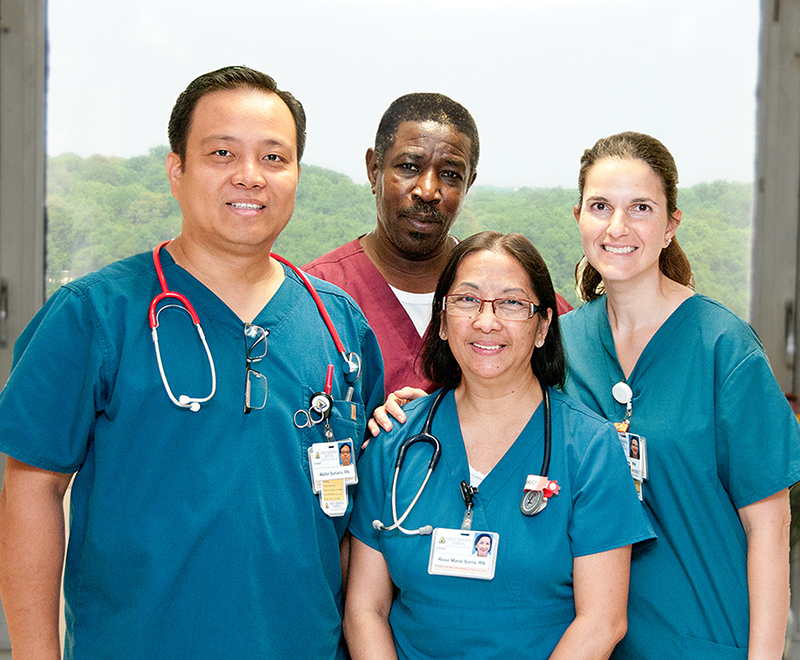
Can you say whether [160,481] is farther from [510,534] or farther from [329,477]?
[510,534]

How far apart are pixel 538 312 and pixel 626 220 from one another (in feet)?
0.96

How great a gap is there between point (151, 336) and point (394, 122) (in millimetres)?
1142

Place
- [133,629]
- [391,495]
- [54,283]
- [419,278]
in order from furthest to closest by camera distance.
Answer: [54,283] < [419,278] < [391,495] < [133,629]

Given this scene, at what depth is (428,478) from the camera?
55.3 inches

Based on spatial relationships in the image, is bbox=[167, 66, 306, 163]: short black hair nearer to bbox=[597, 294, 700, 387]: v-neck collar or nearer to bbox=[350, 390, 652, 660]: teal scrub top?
bbox=[350, 390, 652, 660]: teal scrub top

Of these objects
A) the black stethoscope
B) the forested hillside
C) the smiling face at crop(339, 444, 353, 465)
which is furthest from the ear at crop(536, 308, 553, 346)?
the forested hillside

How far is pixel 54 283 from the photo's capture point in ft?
9.58

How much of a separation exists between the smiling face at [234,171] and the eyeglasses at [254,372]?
0.16m

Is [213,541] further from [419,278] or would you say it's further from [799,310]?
[799,310]

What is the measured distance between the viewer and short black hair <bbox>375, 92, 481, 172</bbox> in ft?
6.78

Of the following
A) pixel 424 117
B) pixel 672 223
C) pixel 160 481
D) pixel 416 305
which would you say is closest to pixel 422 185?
pixel 424 117

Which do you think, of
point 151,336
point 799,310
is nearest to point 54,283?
point 151,336

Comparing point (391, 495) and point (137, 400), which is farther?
point (391, 495)

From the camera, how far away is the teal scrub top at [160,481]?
1.21 metres
